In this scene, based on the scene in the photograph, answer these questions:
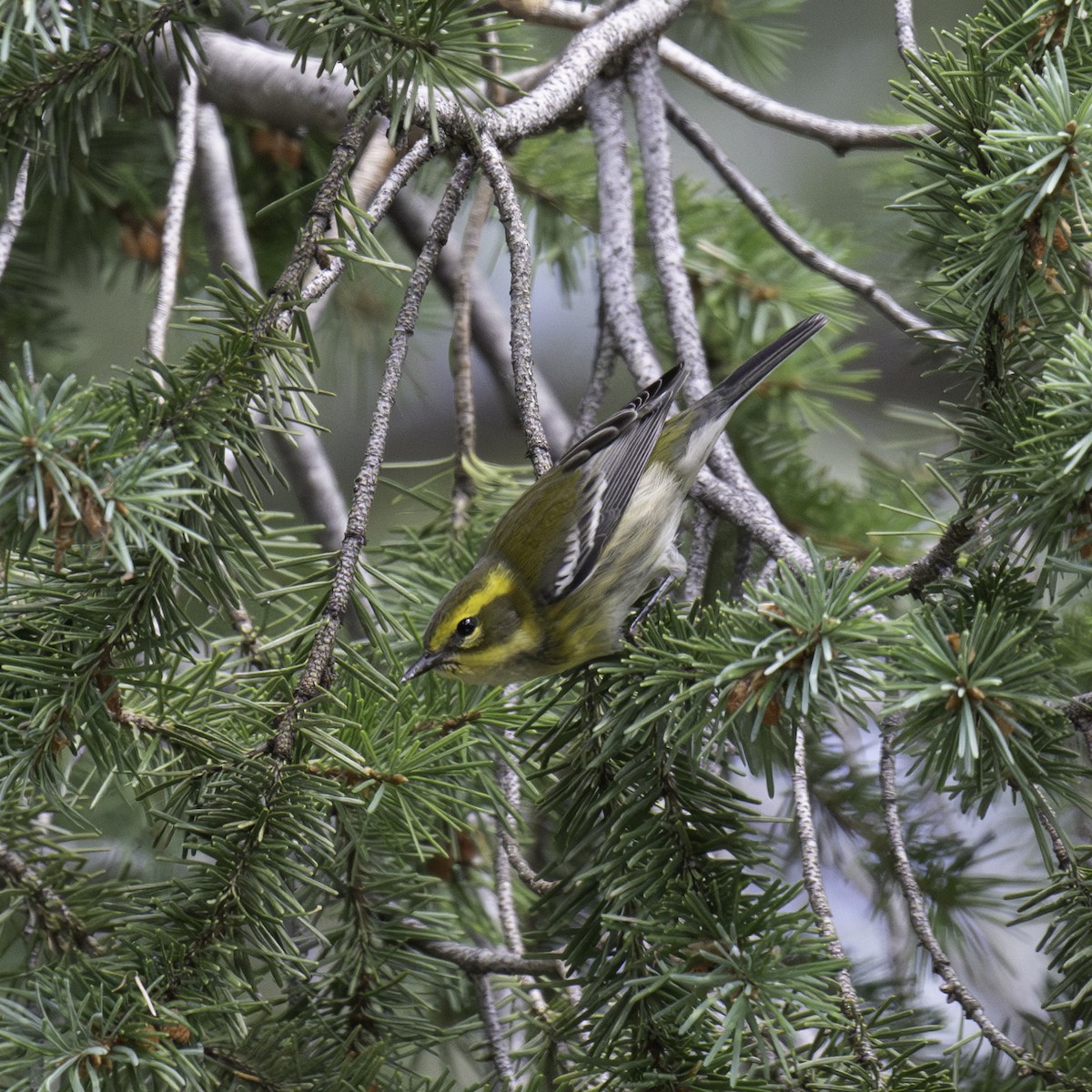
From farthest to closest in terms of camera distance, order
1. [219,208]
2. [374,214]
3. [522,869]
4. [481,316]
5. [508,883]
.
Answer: [481,316]
[219,208]
[508,883]
[522,869]
[374,214]

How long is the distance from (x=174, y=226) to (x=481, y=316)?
172 cm

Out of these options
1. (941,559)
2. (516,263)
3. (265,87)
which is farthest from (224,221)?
(941,559)

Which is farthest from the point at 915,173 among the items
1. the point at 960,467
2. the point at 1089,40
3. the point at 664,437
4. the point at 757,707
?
the point at 757,707

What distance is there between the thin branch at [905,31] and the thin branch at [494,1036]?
1.49m

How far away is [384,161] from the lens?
2635 mm

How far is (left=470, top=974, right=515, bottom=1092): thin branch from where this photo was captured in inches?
59.6

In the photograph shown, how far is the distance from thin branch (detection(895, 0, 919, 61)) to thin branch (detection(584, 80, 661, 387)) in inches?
26.1

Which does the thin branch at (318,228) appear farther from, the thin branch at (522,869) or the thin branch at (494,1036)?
the thin branch at (494,1036)

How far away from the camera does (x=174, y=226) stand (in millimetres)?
1662

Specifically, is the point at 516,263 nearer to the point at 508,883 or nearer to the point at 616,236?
the point at 616,236

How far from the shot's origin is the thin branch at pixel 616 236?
2096mm

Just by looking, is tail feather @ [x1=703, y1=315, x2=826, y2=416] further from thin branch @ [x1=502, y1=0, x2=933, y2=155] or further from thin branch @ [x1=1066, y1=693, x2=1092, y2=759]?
thin branch @ [x1=1066, y1=693, x2=1092, y2=759]

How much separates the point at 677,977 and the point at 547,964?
526 mm

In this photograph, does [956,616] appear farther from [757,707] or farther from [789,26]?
[789,26]
